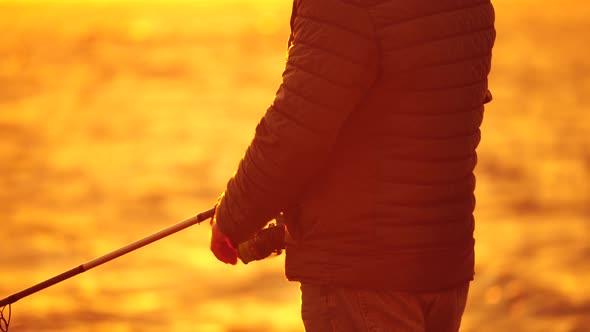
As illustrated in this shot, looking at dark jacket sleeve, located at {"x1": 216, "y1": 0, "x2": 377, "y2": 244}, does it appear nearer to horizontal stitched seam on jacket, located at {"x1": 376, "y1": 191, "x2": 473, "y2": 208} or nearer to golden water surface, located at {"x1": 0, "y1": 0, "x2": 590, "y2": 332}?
horizontal stitched seam on jacket, located at {"x1": 376, "y1": 191, "x2": 473, "y2": 208}

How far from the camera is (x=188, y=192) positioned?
1245cm

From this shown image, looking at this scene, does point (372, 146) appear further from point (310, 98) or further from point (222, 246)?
point (222, 246)

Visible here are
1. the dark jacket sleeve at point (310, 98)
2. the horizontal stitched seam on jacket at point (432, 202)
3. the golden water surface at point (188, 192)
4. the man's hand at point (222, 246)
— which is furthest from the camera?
the golden water surface at point (188, 192)

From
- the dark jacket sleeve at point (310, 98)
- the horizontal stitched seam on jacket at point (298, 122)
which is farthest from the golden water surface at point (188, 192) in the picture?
the horizontal stitched seam on jacket at point (298, 122)

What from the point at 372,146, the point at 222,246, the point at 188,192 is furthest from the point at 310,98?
the point at 188,192

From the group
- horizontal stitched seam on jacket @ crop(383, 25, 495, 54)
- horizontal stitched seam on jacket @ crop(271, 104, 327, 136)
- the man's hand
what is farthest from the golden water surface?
horizontal stitched seam on jacket @ crop(383, 25, 495, 54)

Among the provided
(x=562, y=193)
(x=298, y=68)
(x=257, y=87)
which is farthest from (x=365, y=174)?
(x=257, y=87)

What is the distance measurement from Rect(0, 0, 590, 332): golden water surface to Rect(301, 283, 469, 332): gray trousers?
3.72 m

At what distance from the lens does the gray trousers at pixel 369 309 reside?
138 inches

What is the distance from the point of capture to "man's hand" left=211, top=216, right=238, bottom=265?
358cm

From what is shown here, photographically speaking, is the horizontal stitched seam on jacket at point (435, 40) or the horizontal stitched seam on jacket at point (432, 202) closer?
the horizontal stitched seam on jacket at point (435, 40)

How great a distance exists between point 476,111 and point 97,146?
13055 millimetres

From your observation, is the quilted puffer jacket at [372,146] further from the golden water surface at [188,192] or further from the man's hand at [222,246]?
the golden water surface at [188,192]

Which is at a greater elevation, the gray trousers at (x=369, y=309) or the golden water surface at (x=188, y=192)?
the golden water surface at (x=188, y=192)
